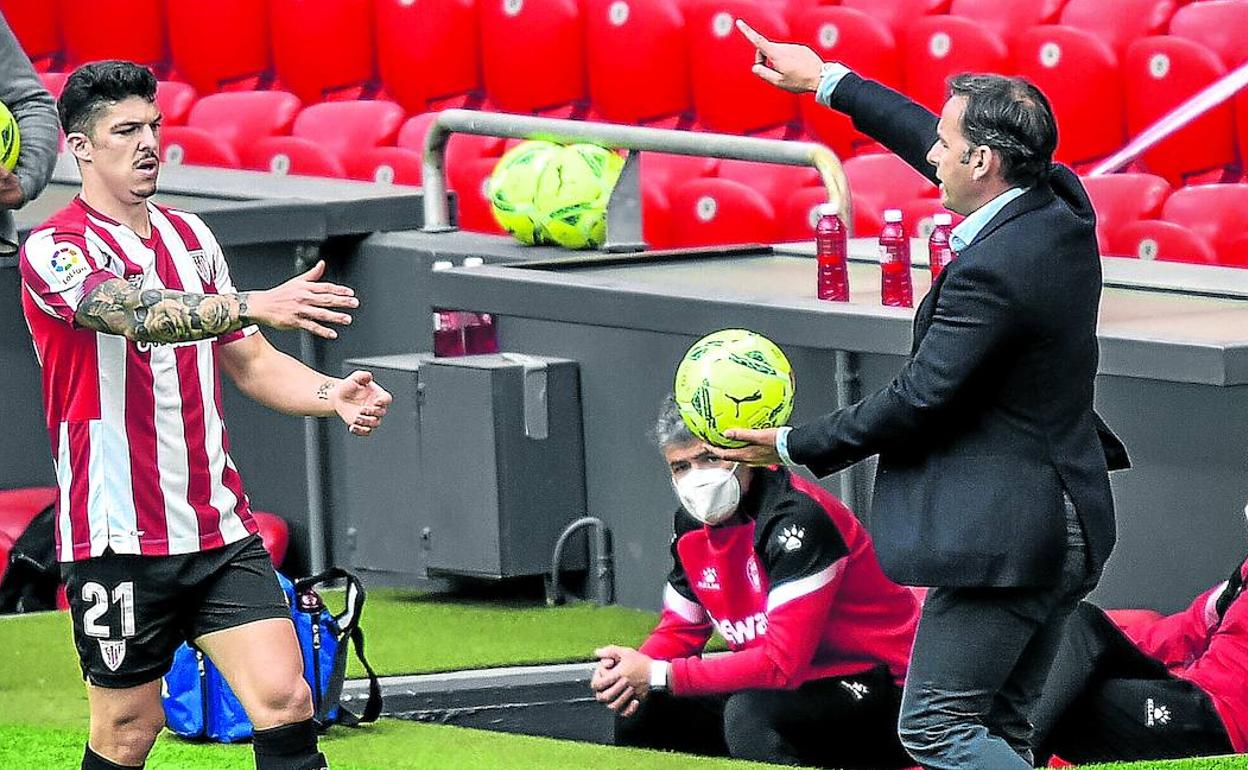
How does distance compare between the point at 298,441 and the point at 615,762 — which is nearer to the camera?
the point at 615,762

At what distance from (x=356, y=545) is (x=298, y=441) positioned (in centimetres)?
58

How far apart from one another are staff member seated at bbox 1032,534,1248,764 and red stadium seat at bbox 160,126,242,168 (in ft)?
17.5

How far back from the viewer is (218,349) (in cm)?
443

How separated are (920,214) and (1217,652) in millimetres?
2735

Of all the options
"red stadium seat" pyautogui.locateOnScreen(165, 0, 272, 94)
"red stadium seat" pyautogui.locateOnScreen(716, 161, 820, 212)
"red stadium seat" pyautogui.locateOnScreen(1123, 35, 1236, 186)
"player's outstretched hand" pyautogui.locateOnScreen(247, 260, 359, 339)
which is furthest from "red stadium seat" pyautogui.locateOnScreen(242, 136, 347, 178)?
"player's outstretched hand" pyautogui.locateOnScreen(247, 260, 359, 339)

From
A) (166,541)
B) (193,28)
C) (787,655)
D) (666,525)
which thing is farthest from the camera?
(193,28)

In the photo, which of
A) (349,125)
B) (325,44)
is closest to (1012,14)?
(349,125)

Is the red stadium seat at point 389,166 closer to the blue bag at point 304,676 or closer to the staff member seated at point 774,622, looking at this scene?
the blue bag at point 304,676

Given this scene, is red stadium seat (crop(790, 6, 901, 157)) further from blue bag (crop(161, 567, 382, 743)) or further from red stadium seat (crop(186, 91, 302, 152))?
blue bag (crop(161, 567, 382, 743))

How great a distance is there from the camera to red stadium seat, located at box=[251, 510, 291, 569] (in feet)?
24.8

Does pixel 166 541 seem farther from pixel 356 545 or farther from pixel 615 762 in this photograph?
pixel 356 545

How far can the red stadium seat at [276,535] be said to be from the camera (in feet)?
24.8

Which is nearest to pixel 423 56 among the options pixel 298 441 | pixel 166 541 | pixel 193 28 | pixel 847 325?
pixel 193 28

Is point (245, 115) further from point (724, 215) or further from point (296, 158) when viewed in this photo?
point (724, 215)
